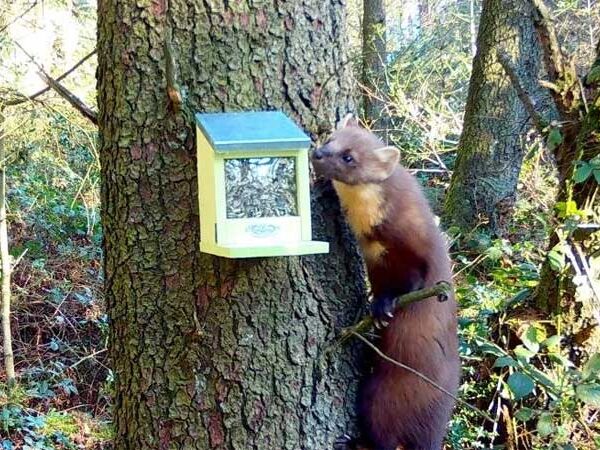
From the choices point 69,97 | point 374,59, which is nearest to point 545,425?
point 69,97

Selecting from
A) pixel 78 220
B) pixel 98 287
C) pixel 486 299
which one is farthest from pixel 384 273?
pixel 78 220

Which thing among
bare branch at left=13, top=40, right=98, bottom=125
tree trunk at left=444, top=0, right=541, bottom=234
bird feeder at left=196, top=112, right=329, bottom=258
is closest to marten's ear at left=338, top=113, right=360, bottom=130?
bird feeder at left=196, top=112, right=329, bottom=258

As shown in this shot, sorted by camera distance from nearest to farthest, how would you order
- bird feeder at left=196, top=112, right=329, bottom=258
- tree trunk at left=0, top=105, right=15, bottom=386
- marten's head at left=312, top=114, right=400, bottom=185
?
bird feeder at left=196, top=112, right=329, bottom=258 → marten's head at left=312, top=114, right=400, bottom=185 → tree trunk at left=0, top=105, right=15, bottom=386

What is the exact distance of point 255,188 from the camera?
76.7 inches

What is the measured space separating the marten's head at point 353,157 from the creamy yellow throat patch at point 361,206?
0.03 metres

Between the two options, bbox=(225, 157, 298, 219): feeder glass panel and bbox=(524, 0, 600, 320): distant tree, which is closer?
bbox=(225, 157, 298, 219): feeder glass panel

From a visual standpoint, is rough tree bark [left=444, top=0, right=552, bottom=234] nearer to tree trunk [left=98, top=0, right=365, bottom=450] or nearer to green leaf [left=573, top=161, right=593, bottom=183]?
green leaf [left=573, top=161, right=593, bottom=183]

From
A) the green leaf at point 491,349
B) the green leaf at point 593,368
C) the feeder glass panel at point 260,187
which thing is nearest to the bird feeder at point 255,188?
the feeder glass panel at point 260,187

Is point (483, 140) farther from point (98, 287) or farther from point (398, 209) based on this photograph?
point (398, 209)

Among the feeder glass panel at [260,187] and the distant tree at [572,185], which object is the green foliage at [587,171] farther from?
the feeder glass panel at [260,187]

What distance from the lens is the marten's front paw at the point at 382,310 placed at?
231 centimetres

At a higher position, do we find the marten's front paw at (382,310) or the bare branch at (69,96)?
the bare branch at (69,96)

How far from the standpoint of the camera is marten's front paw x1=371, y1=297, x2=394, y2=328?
2307mm

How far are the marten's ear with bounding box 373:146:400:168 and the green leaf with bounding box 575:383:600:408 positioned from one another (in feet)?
3.82
